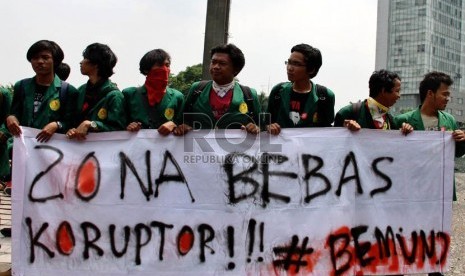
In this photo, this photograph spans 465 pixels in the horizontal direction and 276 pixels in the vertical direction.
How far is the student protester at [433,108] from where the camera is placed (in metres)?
4.08

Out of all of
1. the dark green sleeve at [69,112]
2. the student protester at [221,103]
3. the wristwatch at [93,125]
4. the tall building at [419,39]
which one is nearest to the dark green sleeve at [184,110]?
the student protester at [221,103]

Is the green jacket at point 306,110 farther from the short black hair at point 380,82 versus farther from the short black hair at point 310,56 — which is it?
the short black hair at point 380,82

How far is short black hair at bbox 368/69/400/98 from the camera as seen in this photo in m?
3.96

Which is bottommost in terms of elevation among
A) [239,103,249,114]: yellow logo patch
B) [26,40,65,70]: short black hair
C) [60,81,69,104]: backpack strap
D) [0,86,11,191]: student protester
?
[0,86,11,191]: student protester

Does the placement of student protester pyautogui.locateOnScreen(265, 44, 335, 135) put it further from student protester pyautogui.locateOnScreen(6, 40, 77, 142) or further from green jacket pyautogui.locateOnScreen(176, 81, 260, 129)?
student protester pyautogui.locateOnScreen(6, 40, 77, 142)

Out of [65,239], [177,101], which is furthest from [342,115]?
[65,239]

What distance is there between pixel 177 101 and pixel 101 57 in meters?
0.63

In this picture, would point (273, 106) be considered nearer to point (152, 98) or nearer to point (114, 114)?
point (152, 98)

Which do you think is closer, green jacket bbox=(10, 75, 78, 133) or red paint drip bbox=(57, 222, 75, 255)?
red paint drip bbox=(57, 222, 75, 255)

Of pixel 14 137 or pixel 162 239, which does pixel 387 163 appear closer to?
pixel 162 239

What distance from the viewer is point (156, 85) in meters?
3.87

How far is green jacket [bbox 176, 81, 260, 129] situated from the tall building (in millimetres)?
86338

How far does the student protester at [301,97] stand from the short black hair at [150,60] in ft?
2.75

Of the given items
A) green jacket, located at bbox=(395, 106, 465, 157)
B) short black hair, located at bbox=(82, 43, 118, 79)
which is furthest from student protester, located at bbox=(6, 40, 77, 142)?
green jacket, located at bbox=(395, 106, 465, 157)
